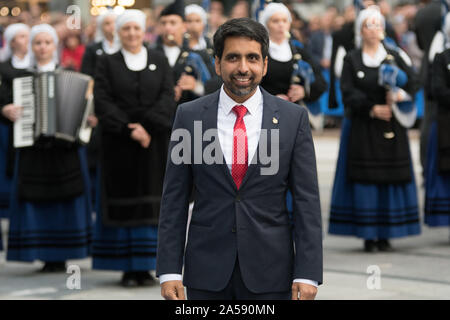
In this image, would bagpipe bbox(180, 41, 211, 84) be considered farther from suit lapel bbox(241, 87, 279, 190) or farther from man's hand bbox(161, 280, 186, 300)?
man's hand bbox(161, 280, 186, 300)

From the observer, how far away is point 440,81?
10.2m

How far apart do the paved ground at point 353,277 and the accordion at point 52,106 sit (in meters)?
1.11

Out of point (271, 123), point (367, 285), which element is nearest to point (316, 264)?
point (271, 123)

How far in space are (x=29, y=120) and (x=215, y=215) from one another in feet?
16.1

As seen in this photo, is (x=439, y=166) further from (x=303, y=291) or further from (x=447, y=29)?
Result: (x=303, y=291)

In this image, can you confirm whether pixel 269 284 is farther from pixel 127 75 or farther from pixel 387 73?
pixel 387 73

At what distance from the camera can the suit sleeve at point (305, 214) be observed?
4.57 metres

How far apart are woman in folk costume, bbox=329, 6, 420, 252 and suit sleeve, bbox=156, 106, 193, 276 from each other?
216 inches

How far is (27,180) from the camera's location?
371 inches

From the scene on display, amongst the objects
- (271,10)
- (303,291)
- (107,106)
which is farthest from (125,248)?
(303,291)

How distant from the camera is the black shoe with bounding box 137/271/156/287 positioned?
866 centimetres

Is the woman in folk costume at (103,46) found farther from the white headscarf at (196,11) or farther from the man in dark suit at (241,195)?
the man in dark suit at (241,195)

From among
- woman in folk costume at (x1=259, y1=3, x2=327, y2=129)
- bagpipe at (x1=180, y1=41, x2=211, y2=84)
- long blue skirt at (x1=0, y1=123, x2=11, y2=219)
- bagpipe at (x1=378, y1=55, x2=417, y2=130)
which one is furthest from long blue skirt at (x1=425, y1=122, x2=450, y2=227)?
long blue skirt at (x1=0, y1=123, x2=11, y2=219)

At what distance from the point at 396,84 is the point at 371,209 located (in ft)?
3.58
